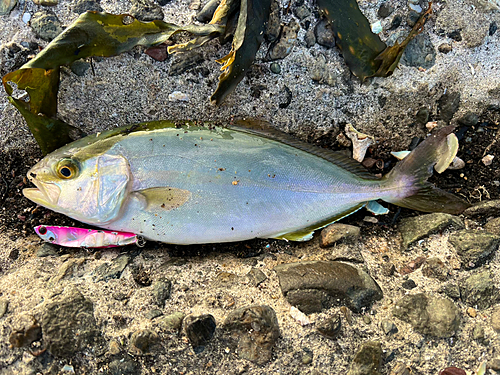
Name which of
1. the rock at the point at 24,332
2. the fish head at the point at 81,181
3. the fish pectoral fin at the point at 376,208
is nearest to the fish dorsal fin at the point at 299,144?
the fish pectoral fin at the point at 376,208

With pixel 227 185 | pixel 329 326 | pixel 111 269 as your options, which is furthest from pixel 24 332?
pixel 329 326

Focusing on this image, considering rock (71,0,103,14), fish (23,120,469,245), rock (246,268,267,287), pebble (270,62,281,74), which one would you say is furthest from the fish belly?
rock (71,0,103,14)

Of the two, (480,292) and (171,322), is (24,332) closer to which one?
(171,322)

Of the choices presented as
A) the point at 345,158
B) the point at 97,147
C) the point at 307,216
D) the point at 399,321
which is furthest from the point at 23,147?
the point at 399,321

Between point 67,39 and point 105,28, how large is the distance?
233mm

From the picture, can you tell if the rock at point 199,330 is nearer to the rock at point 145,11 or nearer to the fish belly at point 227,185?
the fish belly at point 227,185

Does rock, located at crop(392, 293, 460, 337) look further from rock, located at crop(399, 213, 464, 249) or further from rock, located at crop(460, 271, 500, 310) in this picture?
rock, located at crop(399, 213, 464, 249)

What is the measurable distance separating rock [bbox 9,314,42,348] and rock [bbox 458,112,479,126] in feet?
9.78

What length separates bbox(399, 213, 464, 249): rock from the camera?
2225 mm

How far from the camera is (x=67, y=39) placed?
2115 mm

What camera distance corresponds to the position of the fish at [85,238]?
88.7 inches

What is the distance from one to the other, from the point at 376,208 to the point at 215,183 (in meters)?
1.12

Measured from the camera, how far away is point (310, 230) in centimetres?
235

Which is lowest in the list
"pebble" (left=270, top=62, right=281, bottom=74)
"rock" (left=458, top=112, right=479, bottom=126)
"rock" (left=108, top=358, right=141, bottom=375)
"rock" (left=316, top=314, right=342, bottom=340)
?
"rock" (left=108, top=358, right=141, bottom=375)
